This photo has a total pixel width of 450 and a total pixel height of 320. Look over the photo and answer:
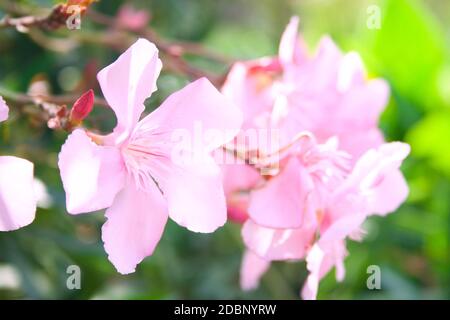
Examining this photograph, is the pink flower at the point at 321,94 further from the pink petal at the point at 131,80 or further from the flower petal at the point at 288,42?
the pink petal at the point at 131,80

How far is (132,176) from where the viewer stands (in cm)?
59

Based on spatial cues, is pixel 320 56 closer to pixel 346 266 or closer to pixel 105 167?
pixel 105 167

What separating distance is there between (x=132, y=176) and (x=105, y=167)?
37 millimetres

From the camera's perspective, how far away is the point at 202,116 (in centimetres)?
58

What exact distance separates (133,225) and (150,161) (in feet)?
0.20

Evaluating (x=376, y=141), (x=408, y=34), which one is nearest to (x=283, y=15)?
(x=408, y=34)

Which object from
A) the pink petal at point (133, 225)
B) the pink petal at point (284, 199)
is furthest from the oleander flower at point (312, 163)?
the pink petal at point (133, 225)

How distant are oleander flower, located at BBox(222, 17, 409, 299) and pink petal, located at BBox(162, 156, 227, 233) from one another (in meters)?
0.08

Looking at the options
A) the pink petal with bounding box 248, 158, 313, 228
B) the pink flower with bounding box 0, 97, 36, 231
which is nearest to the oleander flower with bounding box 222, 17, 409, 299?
the pink petal with bounding box 248, 158, 313, 228

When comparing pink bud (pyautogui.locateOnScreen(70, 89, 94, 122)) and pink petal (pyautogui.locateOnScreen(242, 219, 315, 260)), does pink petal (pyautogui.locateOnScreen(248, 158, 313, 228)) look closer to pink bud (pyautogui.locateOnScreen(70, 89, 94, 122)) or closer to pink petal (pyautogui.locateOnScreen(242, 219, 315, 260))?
pink petal (pyautogui.locateOnScreen(242, 219, 315, 260))

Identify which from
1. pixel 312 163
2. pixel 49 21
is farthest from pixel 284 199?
pixel 49 21

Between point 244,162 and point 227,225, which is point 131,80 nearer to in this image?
point 244,162

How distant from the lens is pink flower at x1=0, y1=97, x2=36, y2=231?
20.6 inches

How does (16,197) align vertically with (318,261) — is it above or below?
above
